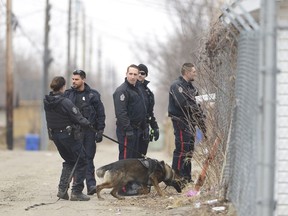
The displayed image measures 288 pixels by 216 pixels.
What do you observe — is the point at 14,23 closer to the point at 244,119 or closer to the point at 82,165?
the point at 82,165

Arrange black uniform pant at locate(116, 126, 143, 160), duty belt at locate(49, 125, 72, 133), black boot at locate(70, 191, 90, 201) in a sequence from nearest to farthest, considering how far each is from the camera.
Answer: duty belt at locate(49, 125, 72, 133) → black boot at locate(70, 191, 90, 201) → black uniform pant at locate(116, 126, 143, 160)

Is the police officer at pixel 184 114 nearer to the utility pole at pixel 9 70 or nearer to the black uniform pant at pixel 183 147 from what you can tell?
the black uniform pant at pixel 183 147

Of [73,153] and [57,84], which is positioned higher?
[57,84]

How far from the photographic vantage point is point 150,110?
39.6 feet

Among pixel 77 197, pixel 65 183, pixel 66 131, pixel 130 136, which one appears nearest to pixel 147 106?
pixel 130 136

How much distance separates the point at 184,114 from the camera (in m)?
11.3

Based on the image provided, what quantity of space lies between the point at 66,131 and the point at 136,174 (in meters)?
1.34

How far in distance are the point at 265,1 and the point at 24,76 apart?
81.3m

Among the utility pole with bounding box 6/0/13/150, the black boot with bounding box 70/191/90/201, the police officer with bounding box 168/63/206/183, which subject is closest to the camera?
the black boot with bounding box 70/191/90/201

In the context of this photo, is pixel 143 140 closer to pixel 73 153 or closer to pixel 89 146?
pixel 89 146

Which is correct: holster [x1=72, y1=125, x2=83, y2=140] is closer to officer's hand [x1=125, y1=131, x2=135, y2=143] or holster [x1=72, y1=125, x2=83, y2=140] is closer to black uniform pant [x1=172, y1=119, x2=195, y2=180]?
officer's hand [x1=125, y1=131, x2=135, y2=143]

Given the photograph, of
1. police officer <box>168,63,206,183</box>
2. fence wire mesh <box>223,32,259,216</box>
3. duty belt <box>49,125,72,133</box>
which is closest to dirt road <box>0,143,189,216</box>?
police officer <box>168,63,206,183</box>

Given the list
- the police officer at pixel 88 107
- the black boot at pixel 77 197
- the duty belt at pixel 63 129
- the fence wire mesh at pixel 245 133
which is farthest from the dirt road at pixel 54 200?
the fence wire mesh at pixel 245 133

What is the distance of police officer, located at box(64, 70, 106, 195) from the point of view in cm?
1127
